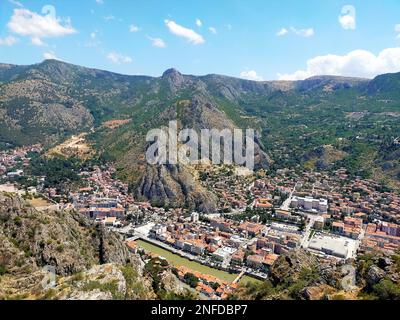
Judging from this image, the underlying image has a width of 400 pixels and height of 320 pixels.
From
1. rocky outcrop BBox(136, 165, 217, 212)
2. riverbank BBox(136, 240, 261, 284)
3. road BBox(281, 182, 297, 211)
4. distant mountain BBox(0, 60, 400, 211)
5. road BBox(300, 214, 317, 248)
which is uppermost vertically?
distant mountain BBox(0, 60, 400, 211)

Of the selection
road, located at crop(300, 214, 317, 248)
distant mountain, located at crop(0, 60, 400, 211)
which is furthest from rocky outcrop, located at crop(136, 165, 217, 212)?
road, located at crop(300, 214, 317, 248)

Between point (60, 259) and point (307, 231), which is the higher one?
point (60, 259)

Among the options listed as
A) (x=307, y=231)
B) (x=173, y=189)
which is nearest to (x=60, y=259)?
(x=307, y=231)

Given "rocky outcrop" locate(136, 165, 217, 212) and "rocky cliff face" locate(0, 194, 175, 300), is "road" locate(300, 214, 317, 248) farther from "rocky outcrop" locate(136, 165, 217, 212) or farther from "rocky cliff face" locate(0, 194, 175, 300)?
"rocky cliff face" locate(0, 194, 175, 300)

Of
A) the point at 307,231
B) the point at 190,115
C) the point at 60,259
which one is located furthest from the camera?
the point at 190,115

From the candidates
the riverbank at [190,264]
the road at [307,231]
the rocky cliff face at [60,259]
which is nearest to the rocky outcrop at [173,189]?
the riverbank at [190,264]

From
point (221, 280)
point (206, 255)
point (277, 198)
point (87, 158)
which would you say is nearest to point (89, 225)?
point (221, 280)

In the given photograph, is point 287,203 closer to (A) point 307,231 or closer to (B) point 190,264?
(A) point 307,231

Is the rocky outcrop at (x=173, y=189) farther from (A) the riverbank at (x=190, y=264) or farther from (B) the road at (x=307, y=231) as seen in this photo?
(B) the road at (x=307, y=231)
